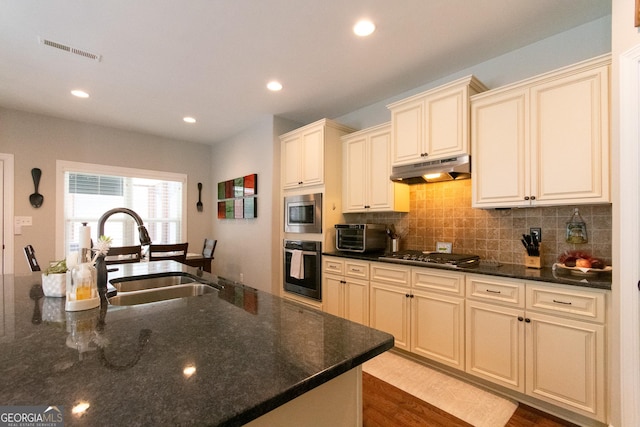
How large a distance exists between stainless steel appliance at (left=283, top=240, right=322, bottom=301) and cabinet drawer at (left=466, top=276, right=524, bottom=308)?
1638 millimetres

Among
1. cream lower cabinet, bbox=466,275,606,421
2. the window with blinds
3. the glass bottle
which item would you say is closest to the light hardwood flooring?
cream lower cabinet, bbox=466,275,606,421

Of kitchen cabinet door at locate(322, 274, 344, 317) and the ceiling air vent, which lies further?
kitchen cabinet door at locate(322, 274, 344, 317)

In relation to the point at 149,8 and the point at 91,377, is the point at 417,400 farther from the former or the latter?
the point at 149,8

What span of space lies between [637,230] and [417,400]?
5.34ft

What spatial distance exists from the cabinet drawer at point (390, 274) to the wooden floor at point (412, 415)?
86 cm

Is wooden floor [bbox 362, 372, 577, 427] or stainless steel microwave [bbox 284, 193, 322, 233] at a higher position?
stainless steel microwave [bbox 284, 193, 322, 233]

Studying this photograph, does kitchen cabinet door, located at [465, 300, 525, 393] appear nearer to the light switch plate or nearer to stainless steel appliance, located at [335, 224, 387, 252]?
the light switch plate

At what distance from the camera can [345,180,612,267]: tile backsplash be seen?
2.11 metres

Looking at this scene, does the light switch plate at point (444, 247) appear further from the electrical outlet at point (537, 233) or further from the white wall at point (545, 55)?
the white wall at point (545, 55)

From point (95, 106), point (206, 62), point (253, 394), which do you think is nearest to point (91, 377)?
point (253, 394)

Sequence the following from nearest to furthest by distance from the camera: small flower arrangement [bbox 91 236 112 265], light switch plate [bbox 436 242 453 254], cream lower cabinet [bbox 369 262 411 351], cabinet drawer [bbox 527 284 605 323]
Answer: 1. small flower arrangement [bbox 91 236 112 265]
2. cabinet drawer [bbox 527 284 605 323]
3. cream lower cabinet [bbox 369 262 411 351]
4. light switch plate [bbox 436 242 453 254]

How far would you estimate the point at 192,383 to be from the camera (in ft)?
2.16

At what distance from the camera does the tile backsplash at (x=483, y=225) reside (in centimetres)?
211

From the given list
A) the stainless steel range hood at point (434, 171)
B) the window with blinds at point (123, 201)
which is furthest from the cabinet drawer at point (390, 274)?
the window with blinds at point (123, 201)
